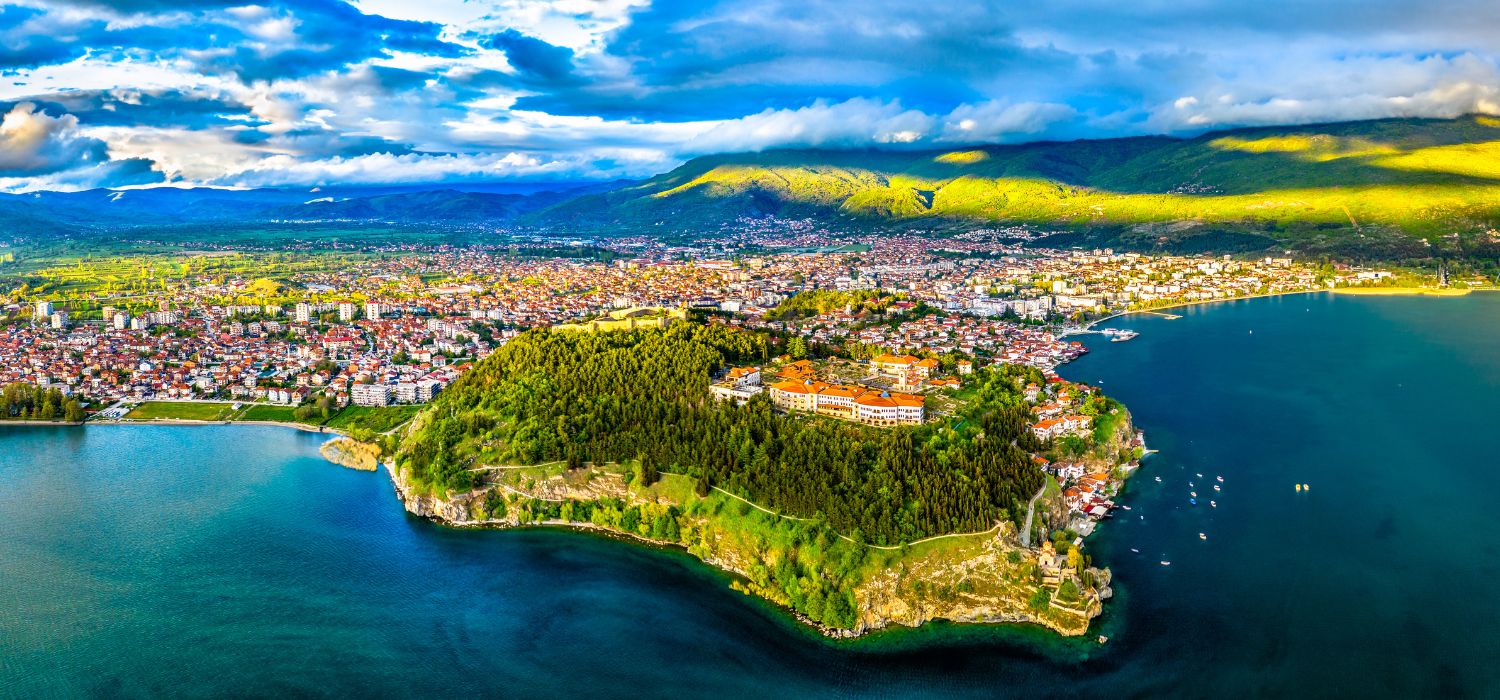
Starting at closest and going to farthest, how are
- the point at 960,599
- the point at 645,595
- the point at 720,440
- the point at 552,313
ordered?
the point at 960,599 → the point at 645,595 → the point at 720,440 → the point at 552,313

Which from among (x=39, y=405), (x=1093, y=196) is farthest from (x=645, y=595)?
(x=1093, y=196)

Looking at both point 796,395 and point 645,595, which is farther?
point 796,395

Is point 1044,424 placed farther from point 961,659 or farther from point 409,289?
point 409,289

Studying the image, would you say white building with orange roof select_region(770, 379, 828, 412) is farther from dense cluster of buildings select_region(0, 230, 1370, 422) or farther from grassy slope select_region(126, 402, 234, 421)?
grassy slope select_region(126, 402, 234, 421)

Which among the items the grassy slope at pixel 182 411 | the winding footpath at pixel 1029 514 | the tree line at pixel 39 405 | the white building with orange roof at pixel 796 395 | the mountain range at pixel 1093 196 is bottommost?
the winding footpath at pixel 1029 514

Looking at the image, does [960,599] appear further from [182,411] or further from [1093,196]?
[1093,196]

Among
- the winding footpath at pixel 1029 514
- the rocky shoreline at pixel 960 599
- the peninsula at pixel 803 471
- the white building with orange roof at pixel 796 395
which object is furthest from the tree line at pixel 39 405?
the winding footpath at pixel 1029 514

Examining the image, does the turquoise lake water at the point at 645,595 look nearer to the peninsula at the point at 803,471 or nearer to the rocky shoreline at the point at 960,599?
the rocky shoreline at the point at 960,599
